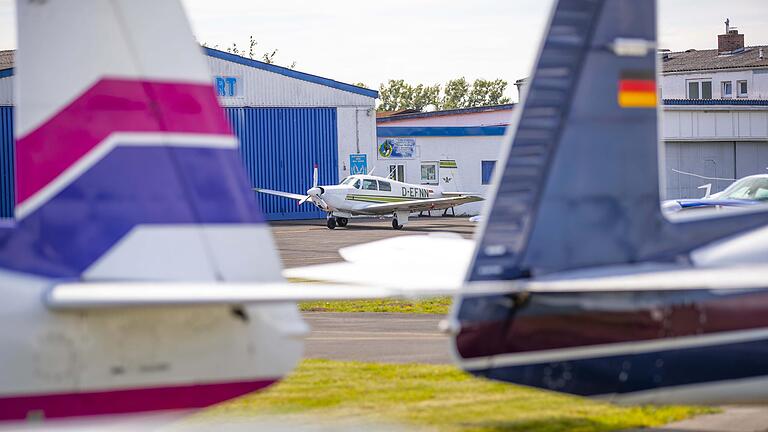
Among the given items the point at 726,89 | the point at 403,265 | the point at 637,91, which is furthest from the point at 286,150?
the point at 637,91

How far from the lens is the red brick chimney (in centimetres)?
6066

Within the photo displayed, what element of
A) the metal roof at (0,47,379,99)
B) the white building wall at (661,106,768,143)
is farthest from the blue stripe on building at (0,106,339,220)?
the white building wall at (661,106,768,143)

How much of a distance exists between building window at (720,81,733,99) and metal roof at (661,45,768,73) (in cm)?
82

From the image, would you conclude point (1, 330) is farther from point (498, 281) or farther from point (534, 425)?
point (534, 425)

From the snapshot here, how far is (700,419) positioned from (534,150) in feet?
10.1

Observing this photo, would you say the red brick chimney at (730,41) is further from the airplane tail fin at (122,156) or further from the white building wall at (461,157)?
the airplane tail fin at (122,156)

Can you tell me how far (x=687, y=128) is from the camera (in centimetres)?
4362

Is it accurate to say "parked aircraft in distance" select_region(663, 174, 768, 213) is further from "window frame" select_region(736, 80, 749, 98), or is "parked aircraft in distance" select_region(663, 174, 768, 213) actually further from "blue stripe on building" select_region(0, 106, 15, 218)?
"window frame" select_region(736, 80, 749, 98)

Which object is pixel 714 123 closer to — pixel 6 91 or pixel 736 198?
pixel 736 198

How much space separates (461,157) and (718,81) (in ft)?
56.7

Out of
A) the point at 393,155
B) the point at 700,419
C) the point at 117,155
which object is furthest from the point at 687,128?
the point at 117,155

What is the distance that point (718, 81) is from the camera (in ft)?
186

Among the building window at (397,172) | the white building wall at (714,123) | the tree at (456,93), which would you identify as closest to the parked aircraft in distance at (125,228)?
the white building wall at (714,123)

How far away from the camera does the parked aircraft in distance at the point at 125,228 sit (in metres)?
4.53
